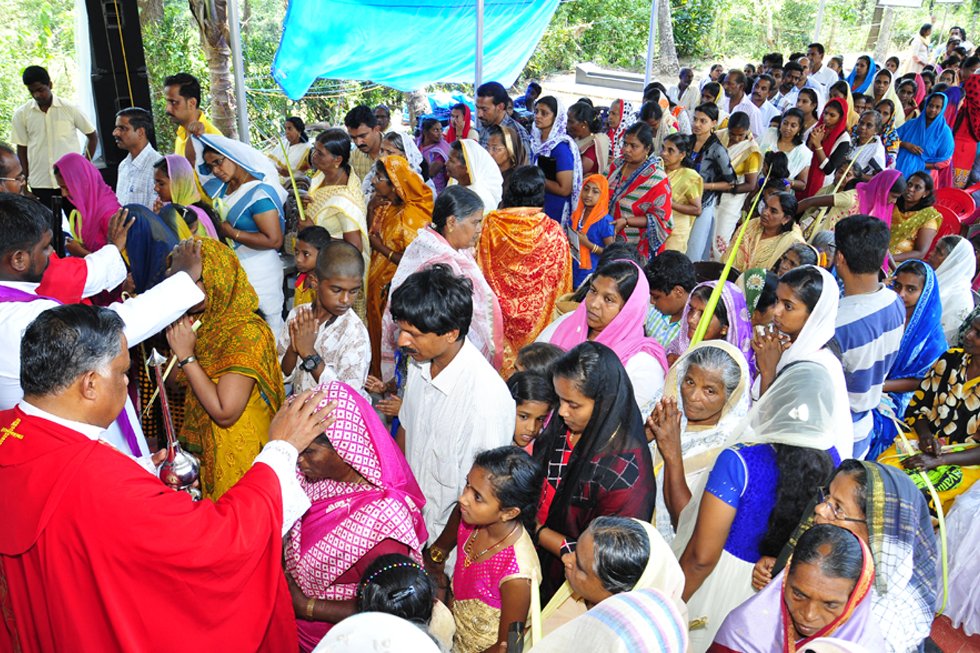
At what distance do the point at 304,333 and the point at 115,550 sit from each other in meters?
1.27

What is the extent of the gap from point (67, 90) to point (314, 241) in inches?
Answer: 242

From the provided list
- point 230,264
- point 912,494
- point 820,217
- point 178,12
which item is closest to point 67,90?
point 178,12

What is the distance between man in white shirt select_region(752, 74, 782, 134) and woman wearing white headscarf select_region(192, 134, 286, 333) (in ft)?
21.7

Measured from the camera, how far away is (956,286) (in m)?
4.32

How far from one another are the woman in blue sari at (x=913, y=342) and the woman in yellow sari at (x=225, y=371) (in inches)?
112

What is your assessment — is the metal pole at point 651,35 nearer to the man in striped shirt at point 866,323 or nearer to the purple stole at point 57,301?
the man in striped shirt at point 866,323

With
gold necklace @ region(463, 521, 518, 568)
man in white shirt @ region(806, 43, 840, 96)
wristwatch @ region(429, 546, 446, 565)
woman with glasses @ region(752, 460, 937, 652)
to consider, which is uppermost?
man in white shirt @ region(806, 43, 840, 96)

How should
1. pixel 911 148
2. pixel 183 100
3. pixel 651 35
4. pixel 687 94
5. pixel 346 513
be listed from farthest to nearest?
pixel 687 94
pixel 651 35
pixel 911 148
pixel 183 100
pixel 346 513

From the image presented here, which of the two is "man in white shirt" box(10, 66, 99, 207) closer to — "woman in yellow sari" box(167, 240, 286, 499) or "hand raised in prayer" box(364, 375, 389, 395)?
"woman in yellow sari" box(167, 240, 286, 499)

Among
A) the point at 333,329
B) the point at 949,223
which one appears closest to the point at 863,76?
the point at 949,223

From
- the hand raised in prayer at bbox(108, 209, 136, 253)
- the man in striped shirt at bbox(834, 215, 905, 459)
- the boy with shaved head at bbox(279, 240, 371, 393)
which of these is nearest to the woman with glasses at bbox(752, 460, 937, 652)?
the man in striped shirt at bbox(834, 215, 905, 459)

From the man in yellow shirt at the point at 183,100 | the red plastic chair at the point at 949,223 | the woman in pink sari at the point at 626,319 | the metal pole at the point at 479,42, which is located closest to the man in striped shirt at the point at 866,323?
the woman in pink sari at the point at 626,319

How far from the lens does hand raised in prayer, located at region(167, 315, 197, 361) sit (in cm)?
253

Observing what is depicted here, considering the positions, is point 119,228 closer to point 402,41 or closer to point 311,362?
point 311,362
